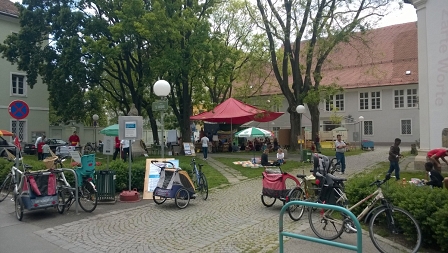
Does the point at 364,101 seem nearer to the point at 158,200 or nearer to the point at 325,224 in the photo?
the point at 158,200

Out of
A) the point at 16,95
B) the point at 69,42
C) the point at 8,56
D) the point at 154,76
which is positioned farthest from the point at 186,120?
the point at 16,95

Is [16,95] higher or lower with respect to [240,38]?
lower

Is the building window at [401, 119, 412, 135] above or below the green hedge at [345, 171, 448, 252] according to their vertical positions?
above

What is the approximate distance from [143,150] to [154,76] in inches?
231

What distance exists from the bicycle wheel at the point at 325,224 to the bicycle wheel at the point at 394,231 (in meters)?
0.62

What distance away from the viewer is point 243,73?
124ft

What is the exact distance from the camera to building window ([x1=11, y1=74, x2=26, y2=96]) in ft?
117

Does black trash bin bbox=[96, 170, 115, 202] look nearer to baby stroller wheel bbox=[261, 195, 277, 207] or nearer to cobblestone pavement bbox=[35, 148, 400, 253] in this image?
cobblestone pavement bbox=[35, 148, 400, 253]

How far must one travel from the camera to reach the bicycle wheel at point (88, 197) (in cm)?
946

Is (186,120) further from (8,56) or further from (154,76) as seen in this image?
(8,56)

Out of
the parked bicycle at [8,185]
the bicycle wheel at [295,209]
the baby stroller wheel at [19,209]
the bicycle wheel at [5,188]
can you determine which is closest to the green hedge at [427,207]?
the bicycle wheel at [295,209]

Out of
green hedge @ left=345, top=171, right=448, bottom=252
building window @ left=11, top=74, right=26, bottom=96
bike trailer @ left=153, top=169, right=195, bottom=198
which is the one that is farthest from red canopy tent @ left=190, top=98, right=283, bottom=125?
green hedge @ left=345, top=171, right=448, bottom=252

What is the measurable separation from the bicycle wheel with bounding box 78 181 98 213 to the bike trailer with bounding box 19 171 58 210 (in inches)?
31.0

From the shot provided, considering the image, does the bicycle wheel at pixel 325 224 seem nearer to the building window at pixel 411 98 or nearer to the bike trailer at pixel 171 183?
the bike trailer at pixel 171 183
